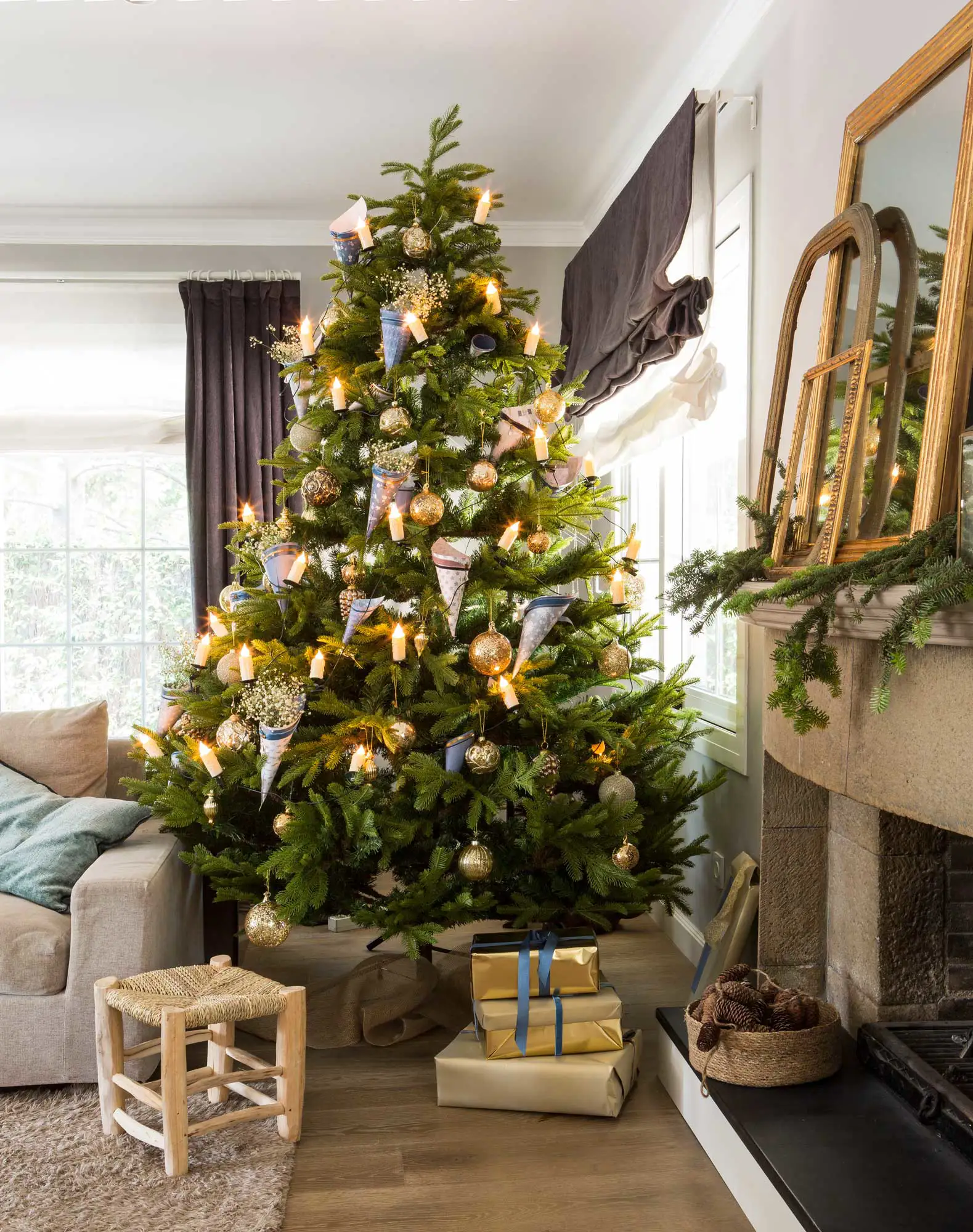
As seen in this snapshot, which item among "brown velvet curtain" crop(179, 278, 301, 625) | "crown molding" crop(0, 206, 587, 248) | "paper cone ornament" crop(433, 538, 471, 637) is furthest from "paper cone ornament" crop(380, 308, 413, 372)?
"crown molding" crop(0, 206, 587, 248)

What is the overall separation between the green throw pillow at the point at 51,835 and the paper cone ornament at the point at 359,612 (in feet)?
2.55

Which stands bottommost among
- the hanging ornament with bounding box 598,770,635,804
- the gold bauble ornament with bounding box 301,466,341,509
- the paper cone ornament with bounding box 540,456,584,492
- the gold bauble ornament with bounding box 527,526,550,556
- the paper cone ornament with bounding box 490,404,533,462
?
the hanging ornament with bounding box 598,770,635,804

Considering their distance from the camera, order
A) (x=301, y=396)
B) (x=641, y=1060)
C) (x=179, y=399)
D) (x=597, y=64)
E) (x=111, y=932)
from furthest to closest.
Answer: (x=179, y=399) → (x=597, y=64) → (x=301, y=396) → (x=641, y=1060) → (x=111, y=932)

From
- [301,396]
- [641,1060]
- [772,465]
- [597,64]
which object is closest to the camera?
[772,465]

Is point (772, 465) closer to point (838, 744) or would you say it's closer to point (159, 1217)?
point (838, 744)

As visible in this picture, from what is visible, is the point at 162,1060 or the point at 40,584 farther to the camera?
the point at 40,584

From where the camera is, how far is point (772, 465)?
2252mm

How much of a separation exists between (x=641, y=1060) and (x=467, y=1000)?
53 centimetres

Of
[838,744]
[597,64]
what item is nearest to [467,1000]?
[838,744]

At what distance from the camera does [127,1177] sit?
213 centimetres

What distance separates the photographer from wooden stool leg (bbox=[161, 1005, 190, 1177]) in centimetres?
209

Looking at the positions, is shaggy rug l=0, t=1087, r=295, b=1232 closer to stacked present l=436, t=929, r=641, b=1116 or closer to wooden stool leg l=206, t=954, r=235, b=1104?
wooden stool leg l=206, t=954, r=235, b=1104

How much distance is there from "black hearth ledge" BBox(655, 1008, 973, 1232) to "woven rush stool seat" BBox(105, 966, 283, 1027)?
3.07ft

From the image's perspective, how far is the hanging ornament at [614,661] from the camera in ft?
8.95
